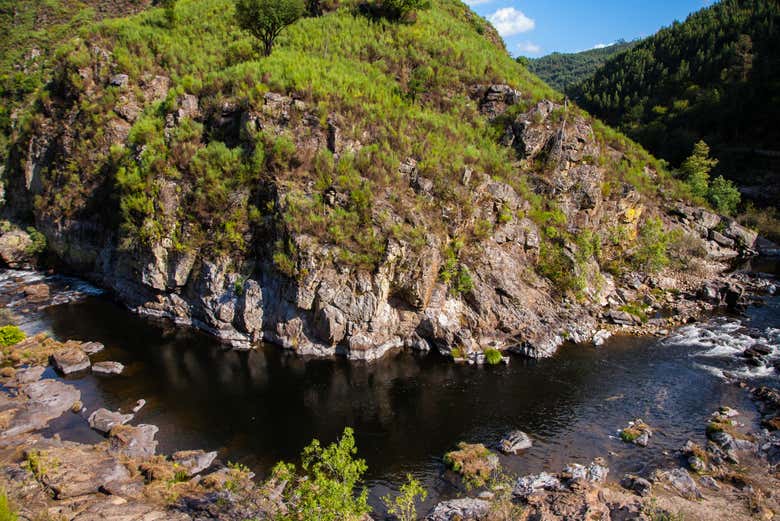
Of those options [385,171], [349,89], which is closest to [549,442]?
[385,171]

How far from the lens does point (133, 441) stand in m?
23.2

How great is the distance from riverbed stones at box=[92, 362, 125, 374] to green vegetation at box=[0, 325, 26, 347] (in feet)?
24.4

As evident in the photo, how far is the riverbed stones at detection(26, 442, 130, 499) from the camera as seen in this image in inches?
760

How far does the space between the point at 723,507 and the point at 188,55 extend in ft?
206

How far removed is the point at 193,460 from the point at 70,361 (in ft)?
47.2

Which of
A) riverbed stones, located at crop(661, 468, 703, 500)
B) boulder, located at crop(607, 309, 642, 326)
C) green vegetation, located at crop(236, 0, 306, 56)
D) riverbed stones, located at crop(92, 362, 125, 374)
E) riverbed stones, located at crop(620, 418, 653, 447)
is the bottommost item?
riverbed stones, located at crop(661, 468, 703, 500)

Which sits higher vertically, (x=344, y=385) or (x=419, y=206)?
(x=419, y=206)

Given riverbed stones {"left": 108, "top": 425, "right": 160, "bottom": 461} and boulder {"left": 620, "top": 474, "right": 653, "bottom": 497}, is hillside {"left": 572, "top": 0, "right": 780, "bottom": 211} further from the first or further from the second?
riverbed stones {"left": 108, "top": 425, "right": 160, "bottom": 461}

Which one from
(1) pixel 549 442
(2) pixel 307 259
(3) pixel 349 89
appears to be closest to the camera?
(1) pixel 549 442

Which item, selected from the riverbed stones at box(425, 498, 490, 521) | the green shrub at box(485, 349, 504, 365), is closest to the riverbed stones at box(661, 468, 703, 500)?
the riverbed stones at box(425, 498, 490, 521)

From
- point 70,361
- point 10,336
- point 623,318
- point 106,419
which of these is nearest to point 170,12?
point 10,336

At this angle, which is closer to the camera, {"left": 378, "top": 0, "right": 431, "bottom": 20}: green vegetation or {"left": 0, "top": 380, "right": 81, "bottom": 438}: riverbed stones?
{"left": 0, "top": 380, "right": 81, "bottom": 438}: riverbed stones

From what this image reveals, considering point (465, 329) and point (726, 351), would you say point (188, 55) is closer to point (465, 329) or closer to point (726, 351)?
point (465, 329)

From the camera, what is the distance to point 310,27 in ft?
188
